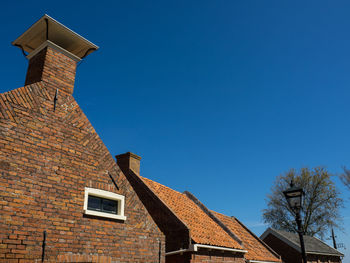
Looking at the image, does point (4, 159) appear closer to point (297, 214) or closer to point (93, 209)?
point (93, 209)

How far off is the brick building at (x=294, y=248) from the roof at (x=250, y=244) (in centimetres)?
812

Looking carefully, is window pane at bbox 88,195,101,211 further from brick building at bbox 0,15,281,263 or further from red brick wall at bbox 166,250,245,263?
red brick wall at bbox 166,250,245,263

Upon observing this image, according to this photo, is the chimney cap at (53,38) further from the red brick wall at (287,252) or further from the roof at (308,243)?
the red brick wall at (287,252)

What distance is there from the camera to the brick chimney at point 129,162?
57.4 feet

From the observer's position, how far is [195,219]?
16.9 m

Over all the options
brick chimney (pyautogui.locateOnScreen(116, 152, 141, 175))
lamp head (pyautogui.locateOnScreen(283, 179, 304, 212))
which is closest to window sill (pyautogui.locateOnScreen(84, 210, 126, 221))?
lamp head (pyautogui.locateOnScreen(283, 179, 304, 212))

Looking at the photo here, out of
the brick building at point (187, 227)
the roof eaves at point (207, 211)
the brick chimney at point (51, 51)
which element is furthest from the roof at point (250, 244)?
the brick chimney at point (51, 51)

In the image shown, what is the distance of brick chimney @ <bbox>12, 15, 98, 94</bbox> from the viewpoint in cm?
983

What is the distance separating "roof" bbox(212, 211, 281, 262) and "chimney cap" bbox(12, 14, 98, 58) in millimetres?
15025

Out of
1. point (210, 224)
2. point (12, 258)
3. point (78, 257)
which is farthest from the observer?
point (210, 224)

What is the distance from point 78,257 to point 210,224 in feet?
37.6

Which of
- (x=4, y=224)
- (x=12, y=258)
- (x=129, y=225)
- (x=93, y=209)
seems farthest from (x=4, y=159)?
(x=129, y=225)

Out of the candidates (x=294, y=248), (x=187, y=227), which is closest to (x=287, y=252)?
(x=294, y=248)

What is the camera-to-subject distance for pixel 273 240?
31234 mm
